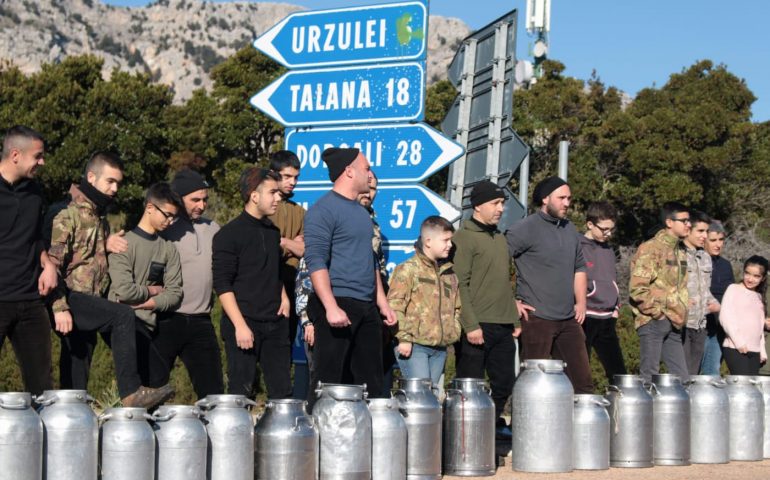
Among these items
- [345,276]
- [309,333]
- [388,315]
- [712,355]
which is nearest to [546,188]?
[388,315]

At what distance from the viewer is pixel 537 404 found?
9.17m

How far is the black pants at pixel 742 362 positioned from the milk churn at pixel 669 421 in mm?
2523

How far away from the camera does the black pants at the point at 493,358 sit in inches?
400

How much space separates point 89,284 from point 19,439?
2.06m

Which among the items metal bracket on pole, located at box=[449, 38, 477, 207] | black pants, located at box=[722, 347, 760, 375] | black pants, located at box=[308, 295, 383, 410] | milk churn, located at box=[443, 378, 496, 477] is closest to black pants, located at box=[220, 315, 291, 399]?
black pants, located at box=[308, 295, 383, 410]

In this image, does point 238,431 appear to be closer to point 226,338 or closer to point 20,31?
point 226,338

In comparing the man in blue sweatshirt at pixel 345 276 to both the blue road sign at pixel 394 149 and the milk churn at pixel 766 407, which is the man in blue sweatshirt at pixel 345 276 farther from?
the milk churn at pixel 766 407

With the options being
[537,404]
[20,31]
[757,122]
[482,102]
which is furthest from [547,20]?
[20,31]

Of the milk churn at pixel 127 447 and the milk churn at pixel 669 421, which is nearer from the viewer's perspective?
the milk churn at pixel 127 447

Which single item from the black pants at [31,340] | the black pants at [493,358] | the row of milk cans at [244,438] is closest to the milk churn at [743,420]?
the black pants at [493,358]

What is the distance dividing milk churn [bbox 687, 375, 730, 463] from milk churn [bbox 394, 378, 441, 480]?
2.69 m

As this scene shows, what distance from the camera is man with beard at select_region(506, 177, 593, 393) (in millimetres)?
10273

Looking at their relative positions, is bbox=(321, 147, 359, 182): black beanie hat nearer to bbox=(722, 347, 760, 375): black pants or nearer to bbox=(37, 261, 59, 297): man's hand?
bbox=(37, 261, 59, 297): man's hand

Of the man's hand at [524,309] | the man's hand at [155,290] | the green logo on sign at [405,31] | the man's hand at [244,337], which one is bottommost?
the man's hand at [244,337]
